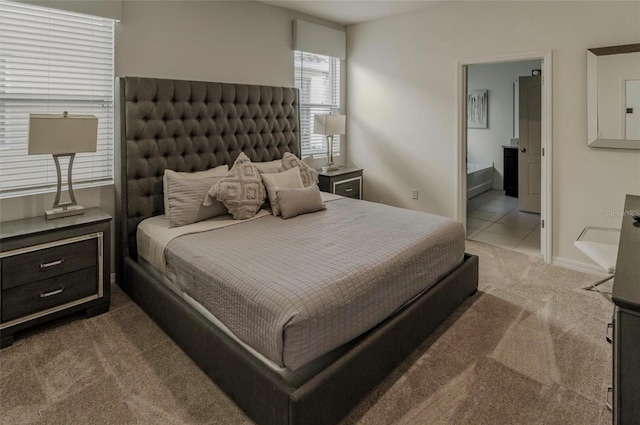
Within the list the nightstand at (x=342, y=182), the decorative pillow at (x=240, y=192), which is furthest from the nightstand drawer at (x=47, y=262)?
the nightstand at (x=342, y=182)

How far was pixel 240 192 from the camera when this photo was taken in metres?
2.93

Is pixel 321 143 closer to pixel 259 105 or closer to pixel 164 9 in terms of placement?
pixel 259 105

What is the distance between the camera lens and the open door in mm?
5559

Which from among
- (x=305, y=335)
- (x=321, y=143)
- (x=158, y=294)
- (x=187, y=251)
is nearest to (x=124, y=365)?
(x=158, y=294)

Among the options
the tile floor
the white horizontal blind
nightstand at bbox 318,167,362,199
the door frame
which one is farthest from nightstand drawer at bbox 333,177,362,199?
the white horizontal blind

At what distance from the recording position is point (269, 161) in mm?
3883

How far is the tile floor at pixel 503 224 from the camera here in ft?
13.8

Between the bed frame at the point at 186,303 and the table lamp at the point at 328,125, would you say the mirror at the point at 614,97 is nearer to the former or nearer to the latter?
the bed frame at the point at 186,303

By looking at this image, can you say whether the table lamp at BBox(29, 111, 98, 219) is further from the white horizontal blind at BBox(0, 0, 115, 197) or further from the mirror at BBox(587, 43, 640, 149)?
the mirror at BBox(587, 43, 640, 149)

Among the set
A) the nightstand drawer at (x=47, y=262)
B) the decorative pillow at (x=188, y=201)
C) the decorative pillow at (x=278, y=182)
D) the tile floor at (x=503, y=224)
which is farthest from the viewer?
the tile floor at (x=503, y=224)

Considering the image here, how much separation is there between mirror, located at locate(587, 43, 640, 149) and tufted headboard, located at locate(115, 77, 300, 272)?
283 cm

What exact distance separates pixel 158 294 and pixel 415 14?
3880 millimetres

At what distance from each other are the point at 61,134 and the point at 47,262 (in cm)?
82

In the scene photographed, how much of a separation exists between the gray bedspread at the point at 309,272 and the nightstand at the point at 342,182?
4.71 ft
